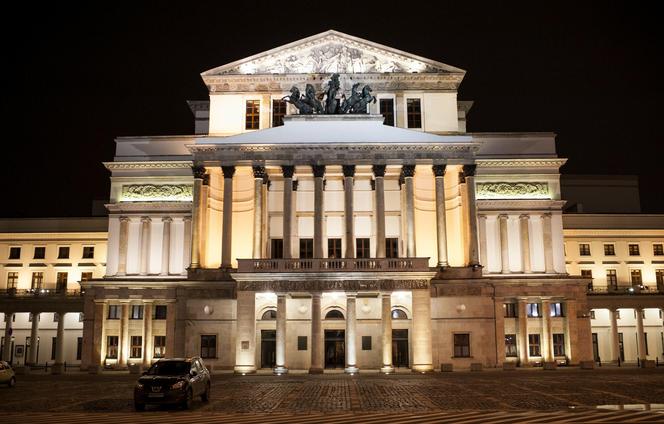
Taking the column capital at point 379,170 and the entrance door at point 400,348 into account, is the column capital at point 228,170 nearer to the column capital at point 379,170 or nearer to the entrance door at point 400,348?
the column capital at point 379,170

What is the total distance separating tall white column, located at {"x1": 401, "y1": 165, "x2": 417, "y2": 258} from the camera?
58591mm

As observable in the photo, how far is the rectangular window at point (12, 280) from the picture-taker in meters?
79.4

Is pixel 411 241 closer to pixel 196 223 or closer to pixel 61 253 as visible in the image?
pixel 196 223

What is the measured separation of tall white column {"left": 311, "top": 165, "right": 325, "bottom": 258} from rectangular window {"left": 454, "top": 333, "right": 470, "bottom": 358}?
41.8 ft

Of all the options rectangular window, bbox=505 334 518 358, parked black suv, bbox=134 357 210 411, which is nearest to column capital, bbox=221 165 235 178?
rectangular window, bbox=505 334 518 358

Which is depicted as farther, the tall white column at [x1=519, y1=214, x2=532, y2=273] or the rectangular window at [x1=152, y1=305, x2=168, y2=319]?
the tall white column at [x1=519, y1=214, x2=532, y2=273]

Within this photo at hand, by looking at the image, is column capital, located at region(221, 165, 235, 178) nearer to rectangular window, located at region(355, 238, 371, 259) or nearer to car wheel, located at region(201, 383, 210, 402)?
rectangular window, located at region(355, 238, 371, 259)

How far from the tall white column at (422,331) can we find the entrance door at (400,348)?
16.6ft

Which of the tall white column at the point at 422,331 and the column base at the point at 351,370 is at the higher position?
the tall white column at the point at 422,331

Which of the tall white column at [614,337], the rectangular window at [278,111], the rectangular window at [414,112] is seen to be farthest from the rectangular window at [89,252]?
the tall white column at [614,337]

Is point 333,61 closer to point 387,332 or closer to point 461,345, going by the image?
point 387,332

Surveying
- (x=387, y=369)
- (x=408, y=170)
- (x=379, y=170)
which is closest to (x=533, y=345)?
(x=387, y=369)

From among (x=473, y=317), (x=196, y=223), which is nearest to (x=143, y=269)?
(x=196, y=223)

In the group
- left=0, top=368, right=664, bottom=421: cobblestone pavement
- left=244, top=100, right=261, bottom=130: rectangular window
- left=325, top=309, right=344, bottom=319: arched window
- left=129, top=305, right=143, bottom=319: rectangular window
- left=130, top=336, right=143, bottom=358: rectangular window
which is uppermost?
left=244, top=100, right=261, bottom=130: rectangular window
